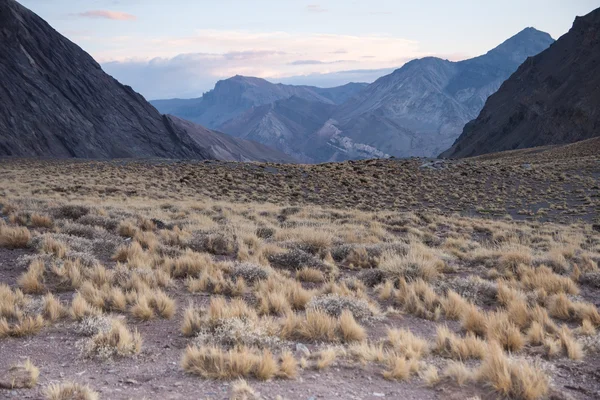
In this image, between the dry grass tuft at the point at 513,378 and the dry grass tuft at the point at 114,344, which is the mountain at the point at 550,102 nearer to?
the dry grass tuft at the point at 513,378

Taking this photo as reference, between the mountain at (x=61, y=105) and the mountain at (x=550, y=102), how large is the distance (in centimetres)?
8853

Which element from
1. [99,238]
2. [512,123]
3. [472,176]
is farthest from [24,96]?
[512,123]

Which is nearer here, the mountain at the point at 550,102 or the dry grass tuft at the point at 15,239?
the dry grass tuft at the point at 15,239

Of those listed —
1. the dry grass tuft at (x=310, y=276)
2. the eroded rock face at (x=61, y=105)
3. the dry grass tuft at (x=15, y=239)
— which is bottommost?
the dry grass tuft at (x=310, y=276)

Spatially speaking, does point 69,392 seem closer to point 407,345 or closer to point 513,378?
point 407,345

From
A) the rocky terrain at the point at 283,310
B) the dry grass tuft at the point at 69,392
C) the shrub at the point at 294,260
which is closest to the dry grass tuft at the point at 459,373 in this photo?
the rocky terrain at the point at 283,310

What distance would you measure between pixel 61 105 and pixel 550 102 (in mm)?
116886

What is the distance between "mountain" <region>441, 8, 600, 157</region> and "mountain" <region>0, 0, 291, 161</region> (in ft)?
290

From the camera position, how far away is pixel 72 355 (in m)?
5.45

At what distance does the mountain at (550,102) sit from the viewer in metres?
102

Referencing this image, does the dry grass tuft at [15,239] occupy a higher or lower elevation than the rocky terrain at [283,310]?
higher

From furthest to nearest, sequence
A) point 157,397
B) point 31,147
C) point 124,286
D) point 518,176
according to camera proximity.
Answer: point 31,147 → point 518,176 → point 124,286 → point 157,397

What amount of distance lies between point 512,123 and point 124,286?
13527 centimetres

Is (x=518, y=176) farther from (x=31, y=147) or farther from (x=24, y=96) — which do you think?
(x=24, y=96)
